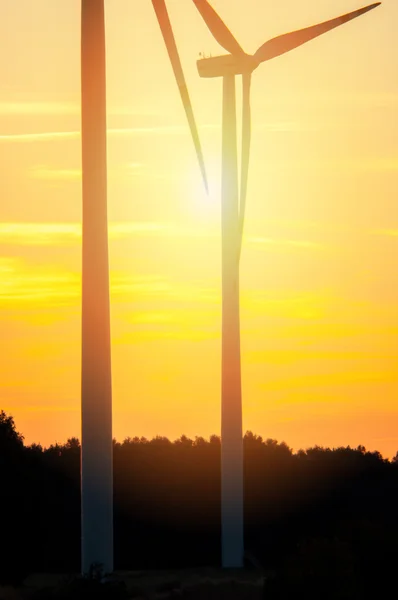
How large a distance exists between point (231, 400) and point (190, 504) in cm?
1699

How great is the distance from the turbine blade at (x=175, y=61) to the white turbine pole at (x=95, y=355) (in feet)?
16.0

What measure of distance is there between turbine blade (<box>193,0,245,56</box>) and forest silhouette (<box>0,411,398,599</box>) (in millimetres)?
27453

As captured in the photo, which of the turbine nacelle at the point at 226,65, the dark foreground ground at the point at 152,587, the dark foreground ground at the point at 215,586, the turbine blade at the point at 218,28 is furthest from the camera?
the turbine nacelle at the point at 226,65

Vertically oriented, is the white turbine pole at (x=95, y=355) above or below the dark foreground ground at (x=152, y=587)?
above

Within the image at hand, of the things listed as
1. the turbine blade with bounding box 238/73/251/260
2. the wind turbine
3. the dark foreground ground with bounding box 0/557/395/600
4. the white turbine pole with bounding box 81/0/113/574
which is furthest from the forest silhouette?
the turbine blade with bounding box 238/73/251/260

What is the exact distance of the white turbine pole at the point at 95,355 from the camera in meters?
69.9

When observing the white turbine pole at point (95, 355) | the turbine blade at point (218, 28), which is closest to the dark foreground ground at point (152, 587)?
the white turbine pole at point (95, 355)

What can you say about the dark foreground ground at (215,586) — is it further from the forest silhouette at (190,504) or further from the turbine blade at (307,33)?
the turbine blade at (307,33)

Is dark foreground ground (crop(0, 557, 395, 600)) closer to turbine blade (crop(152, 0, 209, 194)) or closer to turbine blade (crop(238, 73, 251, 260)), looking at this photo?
turbine blade (crop(238, 73, 251, 260))

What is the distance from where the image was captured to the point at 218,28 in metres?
85.5

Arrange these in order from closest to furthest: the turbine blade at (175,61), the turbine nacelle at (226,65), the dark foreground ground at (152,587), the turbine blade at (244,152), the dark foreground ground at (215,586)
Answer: the dark foreground ground at (152,587)
the dark foreground ground at (215,586)
the turbine blade at (175,61)
the turbine blade at (244,152)
the turbine nacelle at (226,65)

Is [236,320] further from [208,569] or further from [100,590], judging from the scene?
[100,590]

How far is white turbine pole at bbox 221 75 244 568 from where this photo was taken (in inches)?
3329

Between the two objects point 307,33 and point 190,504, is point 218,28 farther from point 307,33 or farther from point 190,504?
point 190,504
